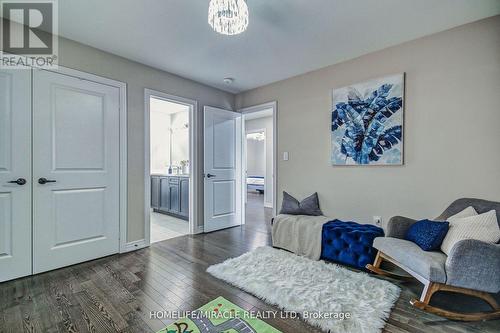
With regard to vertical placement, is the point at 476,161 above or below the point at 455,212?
above

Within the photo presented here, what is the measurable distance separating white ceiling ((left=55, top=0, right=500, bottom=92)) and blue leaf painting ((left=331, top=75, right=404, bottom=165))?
47 centimetres

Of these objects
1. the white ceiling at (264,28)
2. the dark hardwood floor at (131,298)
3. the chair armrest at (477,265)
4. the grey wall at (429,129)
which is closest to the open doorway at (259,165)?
the grey wall at (429,129)

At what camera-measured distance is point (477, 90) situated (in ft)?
7.48

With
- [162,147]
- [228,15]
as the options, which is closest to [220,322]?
[228,15]

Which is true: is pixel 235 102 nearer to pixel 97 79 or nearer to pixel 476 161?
pixel 97 79

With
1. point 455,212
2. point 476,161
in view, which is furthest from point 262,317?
point 476,161

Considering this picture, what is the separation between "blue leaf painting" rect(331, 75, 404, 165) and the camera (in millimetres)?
2715

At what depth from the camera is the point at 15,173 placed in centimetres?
225

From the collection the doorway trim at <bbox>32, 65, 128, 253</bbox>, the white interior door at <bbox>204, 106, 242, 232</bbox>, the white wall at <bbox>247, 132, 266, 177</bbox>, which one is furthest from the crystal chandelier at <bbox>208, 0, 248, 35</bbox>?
the white wall at <bbox>247, 132, 266, 177</bbox>

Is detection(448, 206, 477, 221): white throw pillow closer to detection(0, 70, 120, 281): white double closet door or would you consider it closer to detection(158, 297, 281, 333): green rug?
detection(158, 297, 281, 333): green rug

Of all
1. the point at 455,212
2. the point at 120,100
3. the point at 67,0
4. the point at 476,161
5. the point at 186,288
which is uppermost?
the point at 67,0

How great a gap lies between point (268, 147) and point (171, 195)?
310cm

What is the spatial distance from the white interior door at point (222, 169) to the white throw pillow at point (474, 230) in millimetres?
3011

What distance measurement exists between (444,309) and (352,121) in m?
2.09
